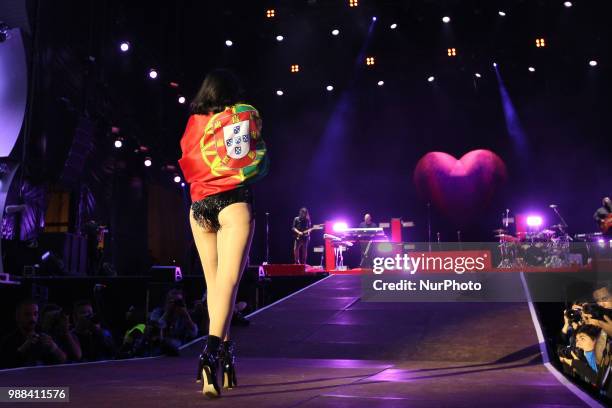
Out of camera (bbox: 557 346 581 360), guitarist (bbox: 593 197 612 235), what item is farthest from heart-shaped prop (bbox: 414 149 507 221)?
camera (bbox: 557 346 581 360)

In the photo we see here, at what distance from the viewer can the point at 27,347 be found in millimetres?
3836

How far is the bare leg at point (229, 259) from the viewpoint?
2.60m

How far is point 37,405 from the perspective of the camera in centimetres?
197

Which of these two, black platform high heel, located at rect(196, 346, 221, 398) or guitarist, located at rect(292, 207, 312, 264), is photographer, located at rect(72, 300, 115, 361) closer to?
black platform high heel, located at rect(196, 346, 221, 398)

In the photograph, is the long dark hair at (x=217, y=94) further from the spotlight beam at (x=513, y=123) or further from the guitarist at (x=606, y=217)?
the spotlight beam at (x=513, y=123)

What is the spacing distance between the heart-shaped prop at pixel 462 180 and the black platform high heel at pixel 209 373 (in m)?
14.0

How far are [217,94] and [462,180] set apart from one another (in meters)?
13.9

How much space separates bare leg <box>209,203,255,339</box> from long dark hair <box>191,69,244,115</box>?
20.9 inches

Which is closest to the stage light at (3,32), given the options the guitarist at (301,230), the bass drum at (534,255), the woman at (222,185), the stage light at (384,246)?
the woman at (222,185)

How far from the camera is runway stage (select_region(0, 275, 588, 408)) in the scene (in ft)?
7.23

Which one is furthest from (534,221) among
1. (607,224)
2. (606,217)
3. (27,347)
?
(27,347)

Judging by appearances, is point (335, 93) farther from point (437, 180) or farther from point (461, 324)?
point (461, 324)

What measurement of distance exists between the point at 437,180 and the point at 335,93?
4272 mm

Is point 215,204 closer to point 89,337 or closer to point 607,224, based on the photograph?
point 89,337
